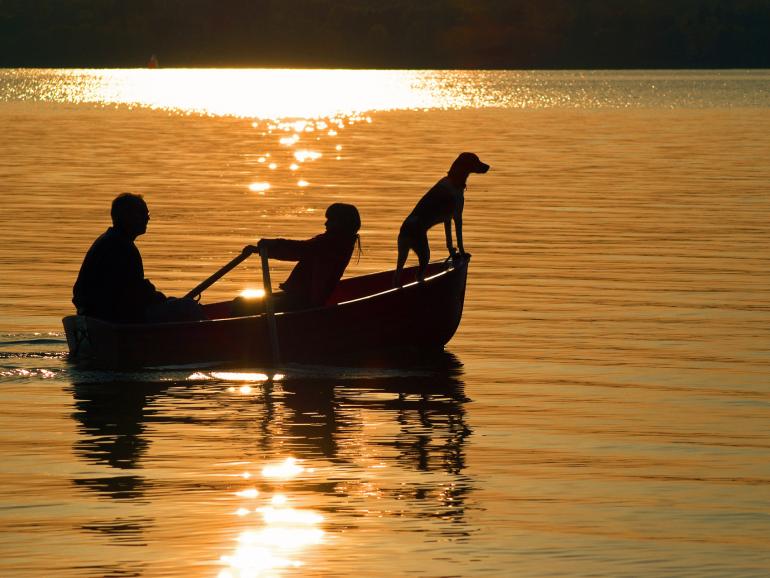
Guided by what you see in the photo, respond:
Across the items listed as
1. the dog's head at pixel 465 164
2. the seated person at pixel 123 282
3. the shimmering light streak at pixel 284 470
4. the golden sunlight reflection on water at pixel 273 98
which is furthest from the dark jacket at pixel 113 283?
the golden sunlight reflection on water at pixel 273 98

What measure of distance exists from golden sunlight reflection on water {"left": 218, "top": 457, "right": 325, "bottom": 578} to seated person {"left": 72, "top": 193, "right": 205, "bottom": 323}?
13.3 feet

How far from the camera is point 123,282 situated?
1502 centimetres

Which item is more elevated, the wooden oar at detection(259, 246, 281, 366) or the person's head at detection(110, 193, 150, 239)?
the person's head at detection(110, 193, 150, 239)

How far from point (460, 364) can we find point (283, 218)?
15.7 metres

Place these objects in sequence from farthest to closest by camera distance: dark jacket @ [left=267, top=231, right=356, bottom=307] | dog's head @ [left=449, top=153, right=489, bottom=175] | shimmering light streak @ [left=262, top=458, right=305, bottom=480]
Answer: dog's head @ [left=449, top=153, right=489, bottom=175] < dark jacket @ [left=267, top=231, right=356, bottom=307] < shimmering light streak @ [left=262, top=458, right=305, bottom=480]

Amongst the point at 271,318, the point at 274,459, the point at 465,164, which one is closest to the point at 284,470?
the point at 274,459

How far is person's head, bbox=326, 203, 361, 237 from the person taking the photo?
15484mm

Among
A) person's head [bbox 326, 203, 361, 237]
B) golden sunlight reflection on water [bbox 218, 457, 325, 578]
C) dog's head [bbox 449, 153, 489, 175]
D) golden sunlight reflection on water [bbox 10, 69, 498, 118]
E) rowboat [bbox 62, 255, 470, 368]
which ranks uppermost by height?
golden sunlight reflection on water [bbox 10, 69, 498, 118]

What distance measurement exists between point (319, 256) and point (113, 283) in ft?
6.08

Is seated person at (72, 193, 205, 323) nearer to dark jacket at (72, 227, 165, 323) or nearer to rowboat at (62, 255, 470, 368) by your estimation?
dark jacket at (72, 227, 165, 323)

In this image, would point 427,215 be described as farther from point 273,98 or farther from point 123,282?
point 273,98

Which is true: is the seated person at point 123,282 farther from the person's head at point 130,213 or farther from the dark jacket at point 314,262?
the dark jacket at point 314,262

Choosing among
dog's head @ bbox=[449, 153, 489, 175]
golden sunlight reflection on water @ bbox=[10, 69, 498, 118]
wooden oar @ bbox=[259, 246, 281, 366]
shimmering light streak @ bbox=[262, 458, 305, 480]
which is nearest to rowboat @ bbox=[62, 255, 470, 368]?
wooden oar @ bbox=[259, 246, 281, 366]

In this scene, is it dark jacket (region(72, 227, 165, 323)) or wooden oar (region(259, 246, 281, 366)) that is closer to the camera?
dark jacket (region(72, 227, 165, 323))
